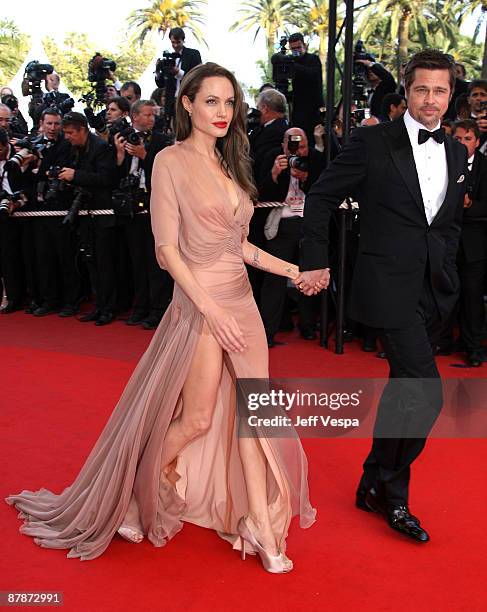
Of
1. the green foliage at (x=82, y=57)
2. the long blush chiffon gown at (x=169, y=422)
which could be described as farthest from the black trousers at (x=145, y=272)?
the green foliage at (x=82, y=57)

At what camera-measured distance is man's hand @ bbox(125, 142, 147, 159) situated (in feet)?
23.6

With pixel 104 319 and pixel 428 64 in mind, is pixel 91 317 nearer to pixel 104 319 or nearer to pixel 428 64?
pixel 104 319

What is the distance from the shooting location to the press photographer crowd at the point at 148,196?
6453mm

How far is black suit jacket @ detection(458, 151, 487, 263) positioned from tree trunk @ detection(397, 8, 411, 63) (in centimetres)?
2431

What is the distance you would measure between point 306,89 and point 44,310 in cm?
349

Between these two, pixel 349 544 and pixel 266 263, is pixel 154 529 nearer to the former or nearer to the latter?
pixel 349 544

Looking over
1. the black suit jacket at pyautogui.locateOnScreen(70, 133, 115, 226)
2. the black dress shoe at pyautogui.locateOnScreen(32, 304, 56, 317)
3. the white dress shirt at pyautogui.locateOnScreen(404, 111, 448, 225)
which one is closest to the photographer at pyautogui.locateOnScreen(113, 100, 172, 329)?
the black suit jacket at pyautogui.locateOnScreen(70, 133, 115, 226)

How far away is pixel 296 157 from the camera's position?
6.46m

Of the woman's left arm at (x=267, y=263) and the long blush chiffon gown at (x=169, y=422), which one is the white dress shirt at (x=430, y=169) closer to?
the woman's left arm at (x=267, y=263)

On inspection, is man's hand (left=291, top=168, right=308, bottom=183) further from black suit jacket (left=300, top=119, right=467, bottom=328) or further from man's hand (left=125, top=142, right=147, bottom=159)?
black suit jacket (left=300, top=119, right=467, bottom=328)

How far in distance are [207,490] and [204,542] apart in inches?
9.9

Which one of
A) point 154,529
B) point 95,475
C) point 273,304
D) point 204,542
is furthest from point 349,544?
point 273,304

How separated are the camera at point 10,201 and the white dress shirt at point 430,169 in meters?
5.52

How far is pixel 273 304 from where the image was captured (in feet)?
22.1
